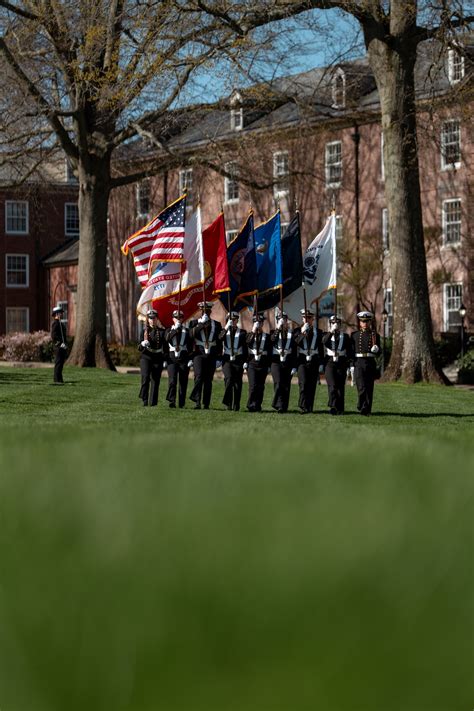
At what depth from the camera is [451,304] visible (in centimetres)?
4256

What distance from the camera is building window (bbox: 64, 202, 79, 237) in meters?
68.9

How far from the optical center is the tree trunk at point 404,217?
2898 cm

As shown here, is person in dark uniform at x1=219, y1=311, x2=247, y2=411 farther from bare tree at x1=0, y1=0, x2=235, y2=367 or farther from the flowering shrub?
the flowering shrub

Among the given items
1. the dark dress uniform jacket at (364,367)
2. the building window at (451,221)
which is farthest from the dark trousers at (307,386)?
the building window at (451,221)

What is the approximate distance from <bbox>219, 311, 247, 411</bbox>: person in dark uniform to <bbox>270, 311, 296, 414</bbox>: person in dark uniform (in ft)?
1.95

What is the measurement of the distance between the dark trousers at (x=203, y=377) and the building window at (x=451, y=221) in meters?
23.6

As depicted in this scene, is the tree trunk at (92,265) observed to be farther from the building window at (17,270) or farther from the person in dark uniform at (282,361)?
the building window at (17,270)

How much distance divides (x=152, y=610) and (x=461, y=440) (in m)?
0.58

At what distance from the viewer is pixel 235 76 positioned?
91.7 ft

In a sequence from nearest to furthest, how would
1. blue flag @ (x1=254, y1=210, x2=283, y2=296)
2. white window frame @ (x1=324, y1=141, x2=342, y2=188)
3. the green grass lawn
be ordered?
the green grass lawn < blue flag @ (x1=254, y1=210, x2=283, y2=296) < white window frame @ (x1=324, y1=141, x2=342, y2=188)

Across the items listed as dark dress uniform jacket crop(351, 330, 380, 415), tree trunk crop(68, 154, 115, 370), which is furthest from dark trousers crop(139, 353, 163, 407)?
tree trunk crop(68, 154, 115, 370)

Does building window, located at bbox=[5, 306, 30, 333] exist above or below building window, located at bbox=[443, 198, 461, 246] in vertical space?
below

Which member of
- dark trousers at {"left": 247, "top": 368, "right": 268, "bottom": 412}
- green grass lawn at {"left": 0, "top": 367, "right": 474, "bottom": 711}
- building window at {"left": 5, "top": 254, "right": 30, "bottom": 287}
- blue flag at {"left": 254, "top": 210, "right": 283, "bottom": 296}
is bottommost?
dark trousers at {"left": 247, "top": 368, "right": 268, "bottom": 412}

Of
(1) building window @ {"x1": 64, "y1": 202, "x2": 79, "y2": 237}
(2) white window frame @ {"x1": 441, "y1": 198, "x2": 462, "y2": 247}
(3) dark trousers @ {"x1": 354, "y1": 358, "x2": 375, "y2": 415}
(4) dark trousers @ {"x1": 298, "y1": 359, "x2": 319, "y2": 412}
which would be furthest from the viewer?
(1) building window @ {"x1": 64, "y1": 202, "x2": 79, "y2": 237}
